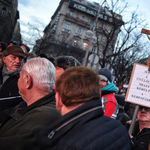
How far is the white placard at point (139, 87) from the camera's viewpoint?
2.65 meters

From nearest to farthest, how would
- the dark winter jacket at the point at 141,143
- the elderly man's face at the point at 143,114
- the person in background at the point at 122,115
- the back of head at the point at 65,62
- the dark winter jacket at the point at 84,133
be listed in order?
the dark winter jacket at the point at 84,133
the dark winter jacket at the point at 141,143
the elderly man's face at the point at 143,114
the back of head at the point at 65,62
the person in background at the point at 122,115

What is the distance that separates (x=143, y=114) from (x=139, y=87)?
43 centimetres

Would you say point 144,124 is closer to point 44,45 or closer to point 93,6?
point 44,45

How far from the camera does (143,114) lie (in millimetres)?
2590

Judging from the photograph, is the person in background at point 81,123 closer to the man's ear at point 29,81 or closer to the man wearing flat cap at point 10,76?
the man's ear at point 29,81

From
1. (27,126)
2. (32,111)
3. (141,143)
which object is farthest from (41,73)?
(141,143)

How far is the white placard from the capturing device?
8.68ft

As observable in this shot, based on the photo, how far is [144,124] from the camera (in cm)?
253

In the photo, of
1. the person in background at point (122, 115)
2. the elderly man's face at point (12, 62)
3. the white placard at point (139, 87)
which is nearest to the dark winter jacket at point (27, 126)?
the white placard at point (139, 87)


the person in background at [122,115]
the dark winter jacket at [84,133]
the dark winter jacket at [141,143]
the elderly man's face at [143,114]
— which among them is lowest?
the person in background at [122,115]

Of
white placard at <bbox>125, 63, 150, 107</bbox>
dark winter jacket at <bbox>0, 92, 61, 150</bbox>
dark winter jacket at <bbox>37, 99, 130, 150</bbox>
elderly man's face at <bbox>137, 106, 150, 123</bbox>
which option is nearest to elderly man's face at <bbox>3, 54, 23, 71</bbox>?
dark winter jacket at <bbox>0, 92, 61, 150</bbox>

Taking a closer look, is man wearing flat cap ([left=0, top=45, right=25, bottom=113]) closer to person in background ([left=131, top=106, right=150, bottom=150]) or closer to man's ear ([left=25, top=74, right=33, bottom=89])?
man's ear ([left=25, top=74, right=33, bottom=89])

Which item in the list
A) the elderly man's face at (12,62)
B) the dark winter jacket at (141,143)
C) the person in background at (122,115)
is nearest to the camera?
the dark winter jacket at (141,143)

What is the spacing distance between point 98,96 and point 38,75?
0.79 metres
